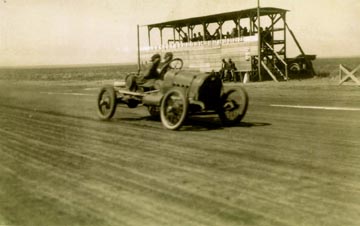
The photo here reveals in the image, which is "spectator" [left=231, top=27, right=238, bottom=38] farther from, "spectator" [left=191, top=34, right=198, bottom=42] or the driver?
the driver

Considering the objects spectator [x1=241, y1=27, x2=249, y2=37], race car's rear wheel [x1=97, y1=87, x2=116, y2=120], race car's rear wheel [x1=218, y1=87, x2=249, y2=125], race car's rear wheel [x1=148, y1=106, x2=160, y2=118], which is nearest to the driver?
race car's rear wheel [x1=97, y1=87, x2=116, y2=120]

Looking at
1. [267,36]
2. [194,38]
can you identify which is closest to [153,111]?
[267,36]

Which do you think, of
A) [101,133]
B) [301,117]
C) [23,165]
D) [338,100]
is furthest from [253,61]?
[23,165]

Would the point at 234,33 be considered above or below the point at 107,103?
above

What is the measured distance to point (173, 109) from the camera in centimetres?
955

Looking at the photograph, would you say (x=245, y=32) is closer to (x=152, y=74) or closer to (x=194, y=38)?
(x=194, y=38)

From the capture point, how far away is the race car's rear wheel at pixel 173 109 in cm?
930

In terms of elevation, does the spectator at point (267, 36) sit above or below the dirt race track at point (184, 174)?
above

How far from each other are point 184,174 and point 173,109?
3918 mm

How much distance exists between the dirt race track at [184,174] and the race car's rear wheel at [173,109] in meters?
0.24

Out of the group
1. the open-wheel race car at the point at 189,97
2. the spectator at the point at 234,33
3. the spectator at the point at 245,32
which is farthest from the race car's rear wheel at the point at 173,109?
the spectator at the point at 234,33

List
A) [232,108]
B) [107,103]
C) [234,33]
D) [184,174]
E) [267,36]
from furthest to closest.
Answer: [234,33] < [267,36] < [107,103] < [232,108] < [184,174]

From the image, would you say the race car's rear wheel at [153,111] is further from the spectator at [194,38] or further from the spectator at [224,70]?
the spectator at [194,38]

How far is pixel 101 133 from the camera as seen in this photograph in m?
9.24
